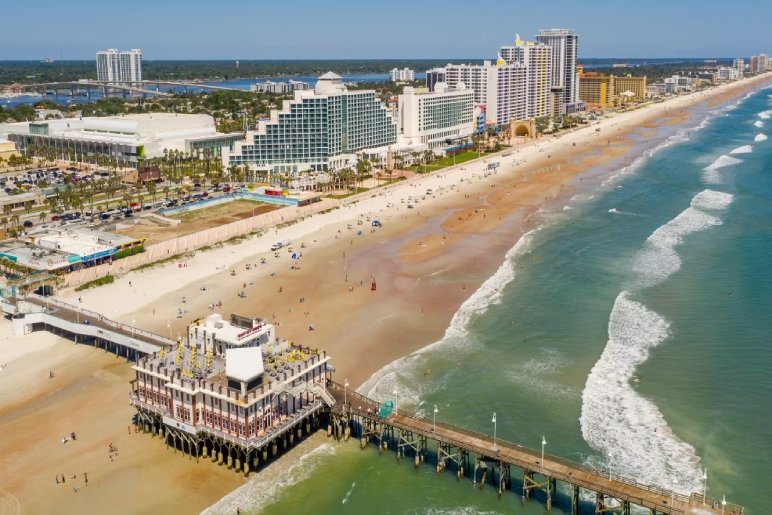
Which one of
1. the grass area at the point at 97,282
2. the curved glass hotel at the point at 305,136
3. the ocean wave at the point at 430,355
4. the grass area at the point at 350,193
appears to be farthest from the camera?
the curved glass hotel at the point at 305,136

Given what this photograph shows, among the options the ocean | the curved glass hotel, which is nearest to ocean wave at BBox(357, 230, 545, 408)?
the ocean

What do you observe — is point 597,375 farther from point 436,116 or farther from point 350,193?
point 436,116

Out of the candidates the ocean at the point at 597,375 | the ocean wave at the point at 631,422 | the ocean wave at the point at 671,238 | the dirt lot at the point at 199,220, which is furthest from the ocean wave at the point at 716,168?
the ocean wave at the point at 631,422

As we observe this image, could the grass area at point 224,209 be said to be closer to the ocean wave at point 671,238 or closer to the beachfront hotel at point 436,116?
the ocean wave at point 671,238

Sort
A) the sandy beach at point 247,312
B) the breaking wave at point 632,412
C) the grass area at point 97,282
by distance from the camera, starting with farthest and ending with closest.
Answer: the grass area at point 97,282, the sandy beach at point 247,312, the breaking wave at point 632,412

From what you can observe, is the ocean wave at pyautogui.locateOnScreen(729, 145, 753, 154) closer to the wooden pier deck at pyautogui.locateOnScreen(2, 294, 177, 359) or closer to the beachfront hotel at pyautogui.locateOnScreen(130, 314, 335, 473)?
the beachfront hotel at pyautogui.locateOnScreen(130, 314, 335, 473)

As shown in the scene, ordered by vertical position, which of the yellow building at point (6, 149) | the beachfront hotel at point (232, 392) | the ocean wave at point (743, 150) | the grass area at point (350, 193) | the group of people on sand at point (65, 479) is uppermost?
the yellow building at point (6, 149)

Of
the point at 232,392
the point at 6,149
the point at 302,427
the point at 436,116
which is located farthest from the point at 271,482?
the point at 436,116
